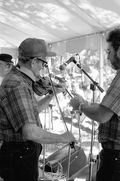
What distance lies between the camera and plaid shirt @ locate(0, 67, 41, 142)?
1165mm

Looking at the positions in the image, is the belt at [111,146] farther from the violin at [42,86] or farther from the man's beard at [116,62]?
the violin at [42,86]

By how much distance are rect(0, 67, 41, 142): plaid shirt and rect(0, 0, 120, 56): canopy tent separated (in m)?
2.56

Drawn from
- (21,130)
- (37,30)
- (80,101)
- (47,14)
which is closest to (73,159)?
(80,101)

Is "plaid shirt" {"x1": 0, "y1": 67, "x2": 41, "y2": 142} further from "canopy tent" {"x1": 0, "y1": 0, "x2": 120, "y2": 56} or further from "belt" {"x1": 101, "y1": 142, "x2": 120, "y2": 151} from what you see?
"canopy tent" {"x1": 0, "y1": 0, "x2": 120, "y2": 56}

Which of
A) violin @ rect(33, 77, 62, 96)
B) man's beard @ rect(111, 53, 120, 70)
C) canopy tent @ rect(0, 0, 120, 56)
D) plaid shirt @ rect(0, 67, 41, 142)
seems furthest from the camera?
canopy tent @ rect(0, 0, 120, 56)

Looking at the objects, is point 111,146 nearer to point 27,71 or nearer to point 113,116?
point 113,116

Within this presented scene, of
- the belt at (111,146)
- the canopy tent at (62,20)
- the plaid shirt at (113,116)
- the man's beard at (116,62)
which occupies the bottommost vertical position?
the belt at (111,146)

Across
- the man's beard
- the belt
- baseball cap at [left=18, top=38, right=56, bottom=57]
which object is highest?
baseball cap at [left=18, top=38, right=56, bottom=57]

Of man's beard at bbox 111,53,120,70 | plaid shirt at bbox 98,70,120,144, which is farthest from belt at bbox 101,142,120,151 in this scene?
man's beard at bbox 111,53,120,70

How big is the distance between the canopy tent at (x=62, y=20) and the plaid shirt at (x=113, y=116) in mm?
2378

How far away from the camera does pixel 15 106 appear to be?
3.85ft

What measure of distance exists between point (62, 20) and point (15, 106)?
361 centimetres

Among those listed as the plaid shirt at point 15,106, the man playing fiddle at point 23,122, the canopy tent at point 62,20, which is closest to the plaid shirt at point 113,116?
the man playing fiddle at point 23,122

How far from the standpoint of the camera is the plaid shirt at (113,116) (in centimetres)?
122
